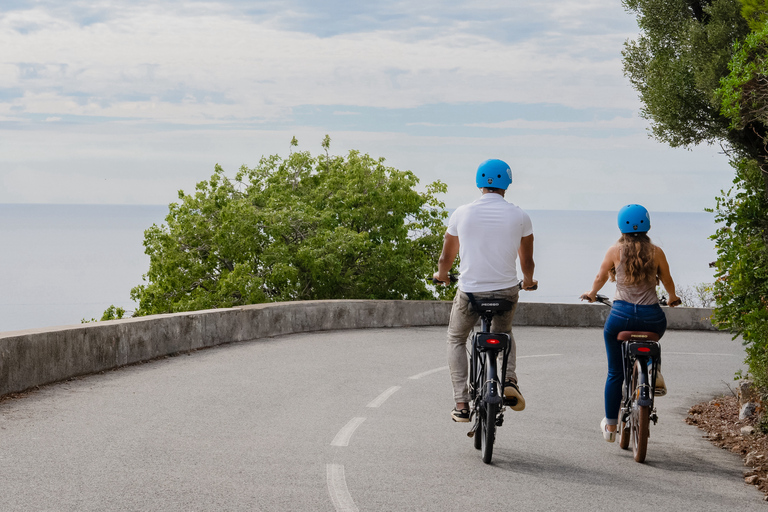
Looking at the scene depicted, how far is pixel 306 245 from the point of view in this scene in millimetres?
26750

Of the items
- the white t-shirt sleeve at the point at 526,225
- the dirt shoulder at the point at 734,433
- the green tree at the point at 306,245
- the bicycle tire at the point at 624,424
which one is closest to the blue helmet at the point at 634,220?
the white t-shirt sleeve at the point at 526,225

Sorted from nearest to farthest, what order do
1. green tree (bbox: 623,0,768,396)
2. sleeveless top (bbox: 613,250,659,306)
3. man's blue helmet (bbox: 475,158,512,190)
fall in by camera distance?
man's blue helmet (bbox: 475,158,512,190), sleeveless top (bbox: 613,250,659,306), green tree (bbox: 623,0,768,396)

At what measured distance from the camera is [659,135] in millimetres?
16531

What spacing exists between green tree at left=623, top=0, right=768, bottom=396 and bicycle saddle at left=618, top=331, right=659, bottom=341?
1.66 meters

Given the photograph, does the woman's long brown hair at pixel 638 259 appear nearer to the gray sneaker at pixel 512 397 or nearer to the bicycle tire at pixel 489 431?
the gray sneaker at pixel 512 397

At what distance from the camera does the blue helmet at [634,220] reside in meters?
6.94

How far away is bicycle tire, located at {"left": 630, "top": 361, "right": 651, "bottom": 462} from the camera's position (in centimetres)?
672

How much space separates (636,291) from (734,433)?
7.59 feet

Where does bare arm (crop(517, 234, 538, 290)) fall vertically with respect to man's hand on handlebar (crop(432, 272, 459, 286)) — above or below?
above

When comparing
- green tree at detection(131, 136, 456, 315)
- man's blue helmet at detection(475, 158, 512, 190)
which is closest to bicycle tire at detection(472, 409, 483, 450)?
man's blue helmet at detection(475, 158, 512, 190)

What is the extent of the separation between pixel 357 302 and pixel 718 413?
933 cm

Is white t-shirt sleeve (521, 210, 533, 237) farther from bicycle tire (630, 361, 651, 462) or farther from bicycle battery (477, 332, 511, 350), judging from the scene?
bicycle tire (630, 361, 651, 462)

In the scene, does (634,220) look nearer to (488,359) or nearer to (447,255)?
(447,255)

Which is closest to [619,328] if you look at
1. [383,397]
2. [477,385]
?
[477,385]
